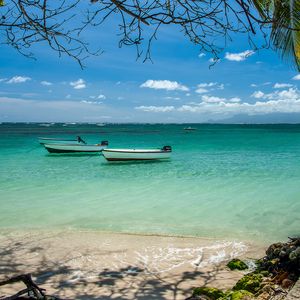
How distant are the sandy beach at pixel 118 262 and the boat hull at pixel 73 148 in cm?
1814

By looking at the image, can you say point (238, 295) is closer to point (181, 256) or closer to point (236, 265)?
point (236, 265)

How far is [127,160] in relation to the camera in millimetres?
A: 21250

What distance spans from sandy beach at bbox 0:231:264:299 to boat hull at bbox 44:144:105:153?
18138 mm

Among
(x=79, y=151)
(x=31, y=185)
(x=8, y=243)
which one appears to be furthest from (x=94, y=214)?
(x=79, y=151)

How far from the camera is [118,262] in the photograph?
566 cm

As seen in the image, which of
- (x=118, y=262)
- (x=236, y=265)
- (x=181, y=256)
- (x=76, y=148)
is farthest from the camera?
(x=76, y=148)

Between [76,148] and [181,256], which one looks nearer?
[181,256]

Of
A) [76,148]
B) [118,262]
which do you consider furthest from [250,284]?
[76,148]

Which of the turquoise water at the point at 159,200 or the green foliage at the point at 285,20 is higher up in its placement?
the green foliage at the point at 285,20

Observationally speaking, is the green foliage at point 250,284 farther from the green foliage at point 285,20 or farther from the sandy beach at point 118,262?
the green foliage at point 285,20

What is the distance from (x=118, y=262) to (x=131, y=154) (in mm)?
15343

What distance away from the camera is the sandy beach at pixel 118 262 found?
4.59m

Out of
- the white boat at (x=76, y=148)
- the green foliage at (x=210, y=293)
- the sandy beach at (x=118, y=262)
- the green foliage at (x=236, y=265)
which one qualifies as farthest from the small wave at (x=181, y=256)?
the white boat at (x=76, y=148)

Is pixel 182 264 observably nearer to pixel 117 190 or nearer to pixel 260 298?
pixel 260 298
